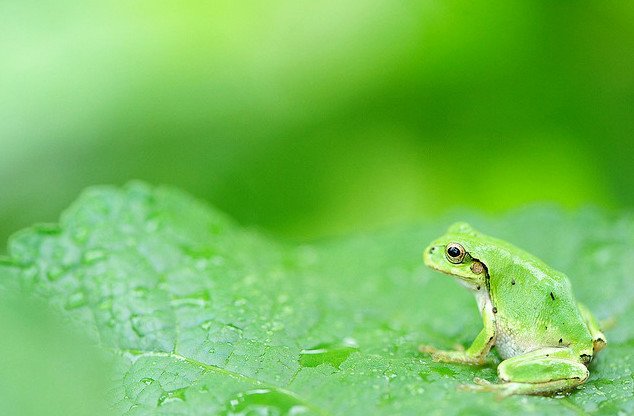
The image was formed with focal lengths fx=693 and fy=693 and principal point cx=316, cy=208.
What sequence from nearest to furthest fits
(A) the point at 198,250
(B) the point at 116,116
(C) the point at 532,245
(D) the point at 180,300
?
(D) the point at 180,300 < (A) the point at 198,250 < (C) the point at 532,245 < (B) the point at 116,116

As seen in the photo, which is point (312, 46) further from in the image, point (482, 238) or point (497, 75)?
point (482, 238)

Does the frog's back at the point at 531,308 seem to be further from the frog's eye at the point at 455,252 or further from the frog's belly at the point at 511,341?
the frog's eye at the point at 455,252

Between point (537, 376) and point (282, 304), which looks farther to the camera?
point (282, 304)

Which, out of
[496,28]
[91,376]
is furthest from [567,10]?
[91,376]

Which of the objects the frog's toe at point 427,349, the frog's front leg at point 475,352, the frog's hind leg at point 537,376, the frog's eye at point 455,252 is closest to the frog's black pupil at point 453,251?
the frog's eye at point 455,252

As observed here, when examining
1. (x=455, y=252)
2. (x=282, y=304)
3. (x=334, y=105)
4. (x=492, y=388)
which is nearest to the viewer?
(x=492, y=388)

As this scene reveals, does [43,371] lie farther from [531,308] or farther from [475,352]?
[531,308]

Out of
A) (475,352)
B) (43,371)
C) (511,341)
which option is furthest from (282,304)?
(43,371)
